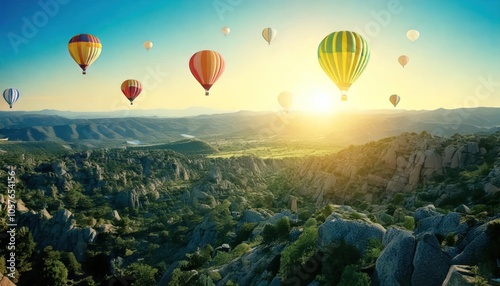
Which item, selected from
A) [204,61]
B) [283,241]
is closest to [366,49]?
[204,61]

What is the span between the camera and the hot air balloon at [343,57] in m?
56.0

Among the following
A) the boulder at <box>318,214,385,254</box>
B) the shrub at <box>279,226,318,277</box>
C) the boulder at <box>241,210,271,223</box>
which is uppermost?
the boulder at <box>318,214,385,254</box>

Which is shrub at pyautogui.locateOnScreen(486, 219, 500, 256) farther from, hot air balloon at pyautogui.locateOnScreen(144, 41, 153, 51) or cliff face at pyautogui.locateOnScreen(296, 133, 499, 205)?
hot air balloon at pyautogui.locateOnScreen(144, 41, 153, 51)

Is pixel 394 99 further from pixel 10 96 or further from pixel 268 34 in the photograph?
pixel 10 96

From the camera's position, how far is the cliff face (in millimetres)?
63875

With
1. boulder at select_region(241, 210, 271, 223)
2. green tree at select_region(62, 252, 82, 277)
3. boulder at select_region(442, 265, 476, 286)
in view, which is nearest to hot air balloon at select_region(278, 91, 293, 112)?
boulder at select_region(241, 210, 271, 223)

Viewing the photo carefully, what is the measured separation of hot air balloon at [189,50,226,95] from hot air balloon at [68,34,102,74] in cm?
2586

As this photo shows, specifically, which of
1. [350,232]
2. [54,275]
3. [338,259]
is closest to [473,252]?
[338,259]

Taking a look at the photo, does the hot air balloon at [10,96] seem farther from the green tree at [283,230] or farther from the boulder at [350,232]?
the boulder at [350,232]

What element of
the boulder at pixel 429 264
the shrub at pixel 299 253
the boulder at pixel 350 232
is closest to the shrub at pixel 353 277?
the boulder at pixel 429 264

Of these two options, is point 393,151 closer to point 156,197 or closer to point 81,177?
point 156,197

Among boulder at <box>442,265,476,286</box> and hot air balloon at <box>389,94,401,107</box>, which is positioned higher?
hot air balloon at <box>389,94,401,107</box>

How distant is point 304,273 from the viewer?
3011cm

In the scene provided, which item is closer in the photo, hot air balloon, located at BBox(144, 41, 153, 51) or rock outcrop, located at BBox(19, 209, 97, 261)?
rock outcrop, located at BBox(19, 209, 97, 261)
